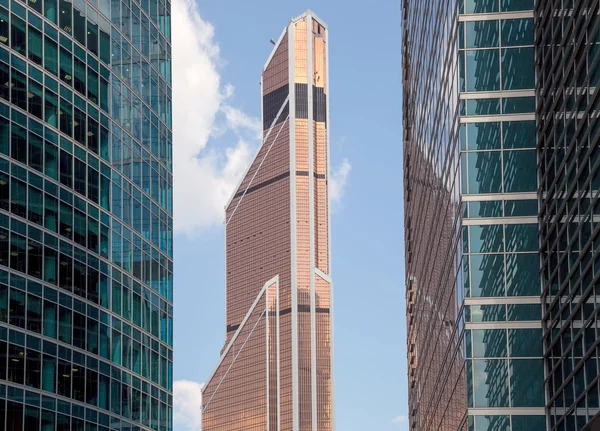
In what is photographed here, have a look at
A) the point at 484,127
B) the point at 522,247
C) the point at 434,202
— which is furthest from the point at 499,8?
the point at 434,202

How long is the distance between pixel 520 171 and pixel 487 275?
17.1 ft

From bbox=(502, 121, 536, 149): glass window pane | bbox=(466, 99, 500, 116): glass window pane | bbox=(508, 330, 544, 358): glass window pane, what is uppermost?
bbox=(466, 99, 500, 116): glass window pane

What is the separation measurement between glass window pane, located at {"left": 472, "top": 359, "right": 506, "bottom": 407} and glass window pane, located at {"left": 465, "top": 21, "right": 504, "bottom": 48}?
15.5 metres

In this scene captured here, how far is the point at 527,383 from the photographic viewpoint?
58.5m

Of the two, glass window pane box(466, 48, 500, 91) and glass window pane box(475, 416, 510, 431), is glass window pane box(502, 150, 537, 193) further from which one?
glass window pane box(475, 416, 510, 431)

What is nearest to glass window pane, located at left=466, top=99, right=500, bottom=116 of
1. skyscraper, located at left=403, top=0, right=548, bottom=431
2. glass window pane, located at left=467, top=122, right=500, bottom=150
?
skyscraper, located at left=403, top=0, right=548, bottom=431

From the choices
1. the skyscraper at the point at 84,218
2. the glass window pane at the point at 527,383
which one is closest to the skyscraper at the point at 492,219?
the glass window pane at the point at 527,383

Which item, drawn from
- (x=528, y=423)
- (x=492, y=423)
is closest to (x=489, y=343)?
(x=492, y=423)

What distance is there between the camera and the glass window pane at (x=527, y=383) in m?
58.1

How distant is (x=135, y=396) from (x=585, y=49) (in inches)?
1704

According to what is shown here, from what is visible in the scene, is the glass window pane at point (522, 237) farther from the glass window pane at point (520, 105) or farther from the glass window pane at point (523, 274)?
the glass window pane at point (520, 105)

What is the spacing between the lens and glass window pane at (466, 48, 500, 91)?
6309cm

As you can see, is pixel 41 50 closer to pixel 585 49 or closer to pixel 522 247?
pixel 522 247

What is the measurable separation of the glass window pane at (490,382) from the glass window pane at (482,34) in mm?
15485
